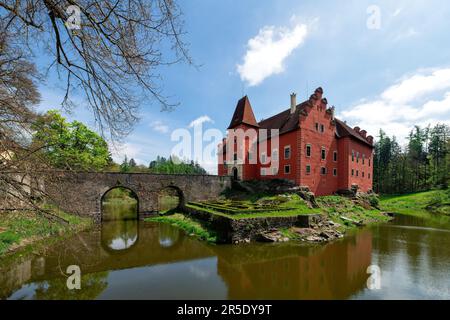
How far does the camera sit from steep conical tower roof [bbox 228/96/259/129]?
29859 millimetres

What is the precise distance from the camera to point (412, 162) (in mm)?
52406

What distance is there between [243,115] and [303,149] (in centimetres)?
989

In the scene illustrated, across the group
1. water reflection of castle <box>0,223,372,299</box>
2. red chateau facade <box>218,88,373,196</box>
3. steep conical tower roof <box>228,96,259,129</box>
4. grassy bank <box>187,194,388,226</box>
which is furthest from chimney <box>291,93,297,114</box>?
water reflection of castle <box>0,223,372,299</box>

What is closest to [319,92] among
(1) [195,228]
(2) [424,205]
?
(1) [195,228]

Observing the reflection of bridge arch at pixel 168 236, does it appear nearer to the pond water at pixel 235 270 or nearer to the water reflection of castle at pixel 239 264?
the water reflection of castle at pixel 239 264

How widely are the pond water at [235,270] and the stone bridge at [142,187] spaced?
8032mm

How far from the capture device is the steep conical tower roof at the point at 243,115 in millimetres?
29859

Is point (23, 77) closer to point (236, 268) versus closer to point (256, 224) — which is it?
point (236, 268)

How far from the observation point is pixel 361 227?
18453mm

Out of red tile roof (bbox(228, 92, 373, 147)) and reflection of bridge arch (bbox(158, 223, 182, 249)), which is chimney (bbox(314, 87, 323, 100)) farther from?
reflection of bridge arch (bbox(158, 223, 182, 249))

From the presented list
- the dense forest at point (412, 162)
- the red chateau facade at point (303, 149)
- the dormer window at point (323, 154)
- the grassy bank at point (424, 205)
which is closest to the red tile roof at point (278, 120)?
the red chateau facade at point (303, 149)

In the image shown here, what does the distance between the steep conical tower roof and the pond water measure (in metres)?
19.3

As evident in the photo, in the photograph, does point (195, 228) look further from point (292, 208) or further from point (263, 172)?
point (263, 172)
